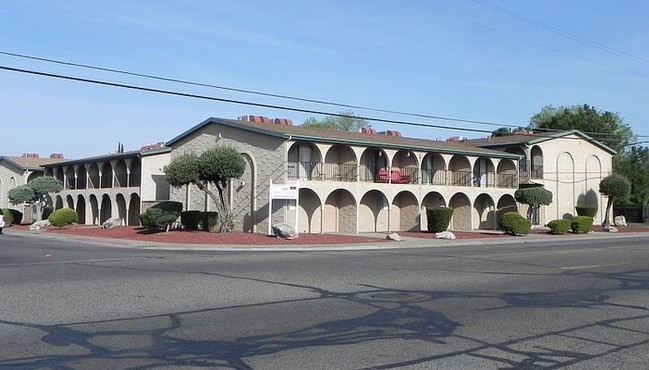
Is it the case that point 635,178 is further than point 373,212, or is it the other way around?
point 635,178

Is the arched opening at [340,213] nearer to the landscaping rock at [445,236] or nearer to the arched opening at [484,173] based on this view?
the landscaping rock at [445,236]

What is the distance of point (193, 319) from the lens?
34.6 feet

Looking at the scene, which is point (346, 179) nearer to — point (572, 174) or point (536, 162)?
point (536, 162)

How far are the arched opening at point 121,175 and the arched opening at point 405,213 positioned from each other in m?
20.2

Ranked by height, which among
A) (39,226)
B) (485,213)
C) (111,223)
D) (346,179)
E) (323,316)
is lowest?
(323,316)

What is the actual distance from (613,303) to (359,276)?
5970 millimetres

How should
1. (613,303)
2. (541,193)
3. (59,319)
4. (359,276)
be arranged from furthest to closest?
(541,193), (359,276), (613,303), (59,319)

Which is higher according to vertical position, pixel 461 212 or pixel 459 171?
pixel 459 171

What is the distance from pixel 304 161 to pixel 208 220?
244 inches

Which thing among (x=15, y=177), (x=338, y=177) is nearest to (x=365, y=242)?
(x=338, y=177)

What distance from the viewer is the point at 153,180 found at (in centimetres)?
4719

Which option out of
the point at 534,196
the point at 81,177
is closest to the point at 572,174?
the point at 534,196

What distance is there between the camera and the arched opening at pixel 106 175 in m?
52.8

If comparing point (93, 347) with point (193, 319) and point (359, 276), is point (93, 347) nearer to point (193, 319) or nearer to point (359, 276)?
point (193, 319)
